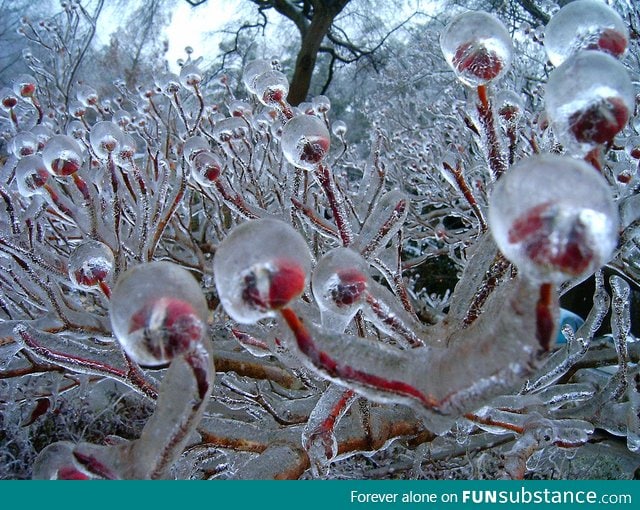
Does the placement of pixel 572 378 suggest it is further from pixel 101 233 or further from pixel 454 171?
pixel 101 233

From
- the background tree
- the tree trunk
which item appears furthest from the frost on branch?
the background tree

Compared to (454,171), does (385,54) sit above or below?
above

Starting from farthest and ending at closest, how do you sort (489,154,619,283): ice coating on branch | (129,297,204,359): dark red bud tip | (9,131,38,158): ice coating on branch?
(9,131,38,158): ice coating on branch
(129,297,204,359): dark red bud tip
(489,154,619,283): ice coating on branch

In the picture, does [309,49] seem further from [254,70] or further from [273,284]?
[273,284]

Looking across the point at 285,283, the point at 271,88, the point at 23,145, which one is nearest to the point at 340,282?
the point at 285,283

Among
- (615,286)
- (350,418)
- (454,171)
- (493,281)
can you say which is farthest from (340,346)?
(615,286)

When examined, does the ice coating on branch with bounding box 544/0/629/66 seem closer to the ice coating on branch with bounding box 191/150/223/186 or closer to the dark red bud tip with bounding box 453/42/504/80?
the dark red bud tip with bounding box 453/42/504/80
